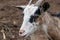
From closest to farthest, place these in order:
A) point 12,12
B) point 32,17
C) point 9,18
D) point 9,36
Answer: point 32,17 < point 9,36 < point 9,18 < point 12,12

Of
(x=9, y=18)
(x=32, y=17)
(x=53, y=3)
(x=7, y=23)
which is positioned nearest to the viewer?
(x=32, y=17)

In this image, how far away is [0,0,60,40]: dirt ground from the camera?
593 centimetres

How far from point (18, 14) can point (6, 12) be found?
20.0 inches

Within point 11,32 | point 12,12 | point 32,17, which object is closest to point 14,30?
point 11,32

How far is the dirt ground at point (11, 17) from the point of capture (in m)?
5.93

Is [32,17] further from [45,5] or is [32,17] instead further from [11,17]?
[11,17]

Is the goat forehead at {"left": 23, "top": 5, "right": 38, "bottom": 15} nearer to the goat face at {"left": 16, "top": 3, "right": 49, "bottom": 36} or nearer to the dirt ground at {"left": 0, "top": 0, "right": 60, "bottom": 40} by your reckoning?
the goat face at {"left": 16, "top": 3, "right": 49, "bottom": 36}

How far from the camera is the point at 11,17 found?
7.00m

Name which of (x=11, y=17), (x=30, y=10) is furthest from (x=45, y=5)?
(x=11, y=17)

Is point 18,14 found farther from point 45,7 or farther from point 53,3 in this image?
point 45,7

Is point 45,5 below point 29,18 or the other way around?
the other way around

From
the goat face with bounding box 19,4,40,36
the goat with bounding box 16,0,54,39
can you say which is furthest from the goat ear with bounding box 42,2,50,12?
the goat face with bounding box 19,4,40,36

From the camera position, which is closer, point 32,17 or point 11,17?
point 32,17

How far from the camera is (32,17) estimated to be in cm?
430
